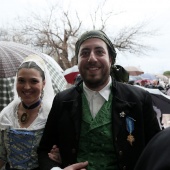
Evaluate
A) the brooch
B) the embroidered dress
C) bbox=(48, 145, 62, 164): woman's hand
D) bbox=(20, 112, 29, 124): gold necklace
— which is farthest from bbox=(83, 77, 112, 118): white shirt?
bbox=(20, 112, 29, 124): gold necklace

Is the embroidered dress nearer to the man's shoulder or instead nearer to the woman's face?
the woman's face

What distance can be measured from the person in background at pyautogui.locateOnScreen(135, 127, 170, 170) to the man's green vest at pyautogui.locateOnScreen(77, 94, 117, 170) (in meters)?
0.78

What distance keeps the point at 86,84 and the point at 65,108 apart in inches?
8.5

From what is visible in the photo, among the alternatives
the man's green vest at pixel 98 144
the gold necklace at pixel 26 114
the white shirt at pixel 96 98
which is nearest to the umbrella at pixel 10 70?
the gold necklace at pixel 26 114

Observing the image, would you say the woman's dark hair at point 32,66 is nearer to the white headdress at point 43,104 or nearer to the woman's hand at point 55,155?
the white headdress at point 43,104

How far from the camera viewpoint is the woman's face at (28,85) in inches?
81.7

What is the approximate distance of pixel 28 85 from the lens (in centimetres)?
207

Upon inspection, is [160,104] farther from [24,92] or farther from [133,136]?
[24,92]

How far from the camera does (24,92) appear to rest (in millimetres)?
2084

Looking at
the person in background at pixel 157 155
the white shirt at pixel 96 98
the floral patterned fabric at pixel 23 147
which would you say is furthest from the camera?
the floral patterned fabric at pixel 23 147

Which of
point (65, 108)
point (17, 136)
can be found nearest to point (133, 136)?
point (65, 108)

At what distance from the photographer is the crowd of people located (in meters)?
1.65

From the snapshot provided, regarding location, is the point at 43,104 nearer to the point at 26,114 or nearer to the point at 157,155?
the point at 26,114

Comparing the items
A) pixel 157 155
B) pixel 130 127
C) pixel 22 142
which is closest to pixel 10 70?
pixel 22 142
